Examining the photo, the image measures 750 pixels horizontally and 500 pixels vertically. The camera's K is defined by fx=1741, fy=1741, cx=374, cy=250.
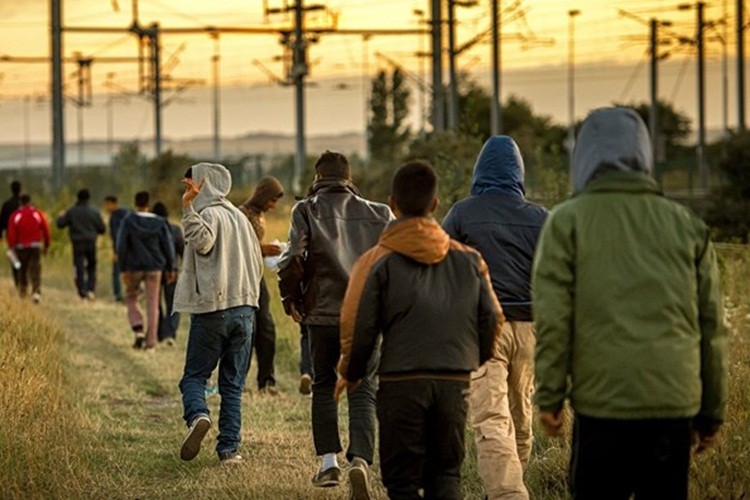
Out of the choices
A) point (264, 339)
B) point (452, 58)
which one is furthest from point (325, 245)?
point (452, 58)

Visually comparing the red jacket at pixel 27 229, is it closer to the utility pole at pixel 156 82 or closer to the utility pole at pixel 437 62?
the utility pole at pixel 437 62

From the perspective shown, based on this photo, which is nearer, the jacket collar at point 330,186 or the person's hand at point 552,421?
the person's hand at point 552,421

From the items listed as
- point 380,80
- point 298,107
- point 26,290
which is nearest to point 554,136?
point 380,80

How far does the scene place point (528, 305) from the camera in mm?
9250

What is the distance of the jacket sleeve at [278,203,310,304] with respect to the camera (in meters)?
A: 10.2

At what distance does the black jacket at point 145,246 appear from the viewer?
2039 cm

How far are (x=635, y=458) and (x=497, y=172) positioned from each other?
10.1ft

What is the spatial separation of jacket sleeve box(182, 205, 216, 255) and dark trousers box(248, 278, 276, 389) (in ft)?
13.4

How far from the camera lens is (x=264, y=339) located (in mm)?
15891

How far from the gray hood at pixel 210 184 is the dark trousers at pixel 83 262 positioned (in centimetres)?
1727

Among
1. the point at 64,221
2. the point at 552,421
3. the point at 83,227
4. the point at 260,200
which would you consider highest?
the point at 260,200

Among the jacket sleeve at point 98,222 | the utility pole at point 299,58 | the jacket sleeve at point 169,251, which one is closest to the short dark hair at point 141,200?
the jacket sleeve at point 169,251

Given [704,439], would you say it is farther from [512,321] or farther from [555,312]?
[512,321]

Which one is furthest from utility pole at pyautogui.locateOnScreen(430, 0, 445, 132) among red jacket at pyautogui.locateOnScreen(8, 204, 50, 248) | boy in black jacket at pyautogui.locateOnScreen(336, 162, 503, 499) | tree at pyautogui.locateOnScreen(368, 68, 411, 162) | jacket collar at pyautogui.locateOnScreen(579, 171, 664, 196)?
tree at pyautogui.locateOnScreen(368, 68, 411, 162)
